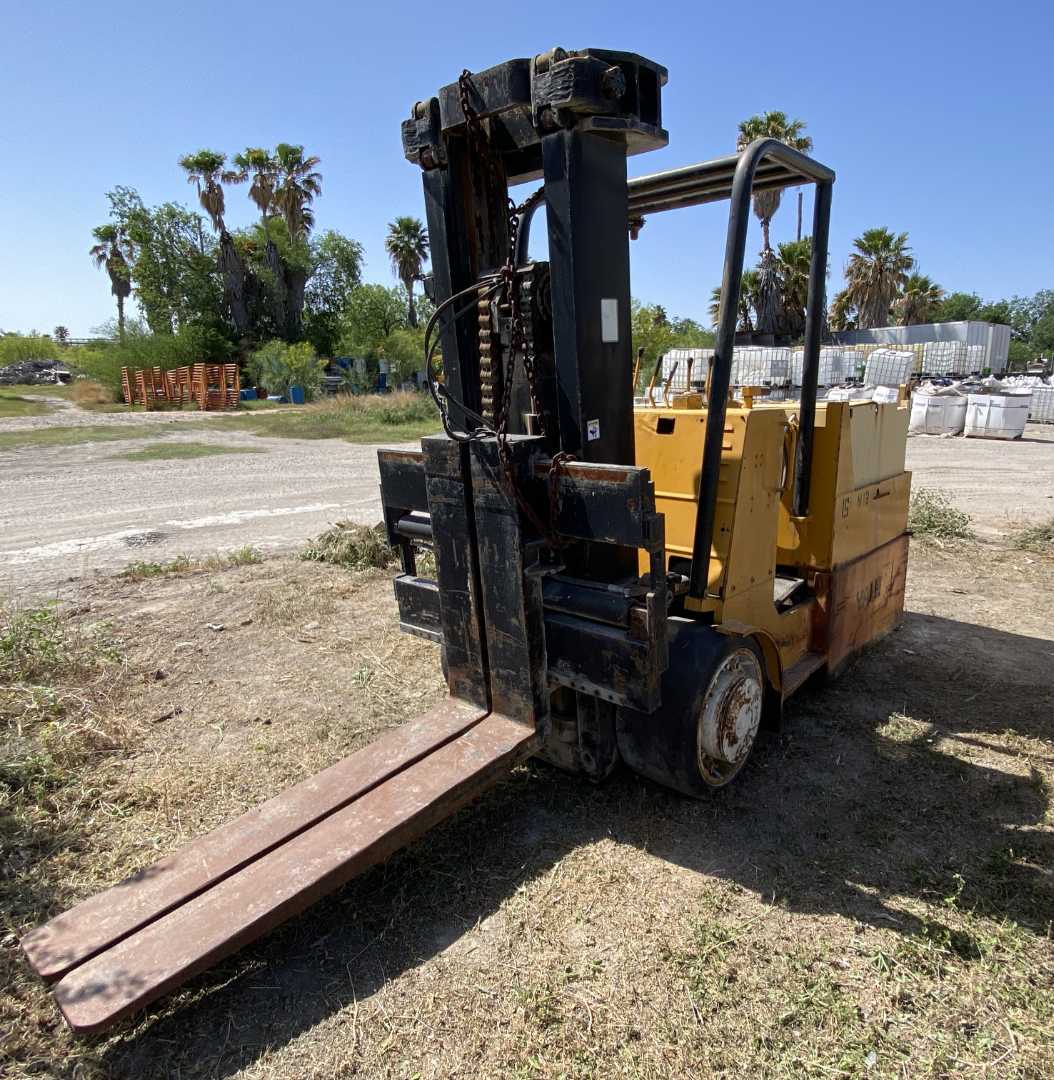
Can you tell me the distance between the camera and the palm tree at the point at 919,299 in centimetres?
4545

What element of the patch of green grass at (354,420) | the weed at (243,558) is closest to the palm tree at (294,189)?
the patch of green grass at (354,420)

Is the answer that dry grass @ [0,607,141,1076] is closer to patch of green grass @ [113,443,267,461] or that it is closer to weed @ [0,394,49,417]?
patch of green grass @ [113,443,267,461]

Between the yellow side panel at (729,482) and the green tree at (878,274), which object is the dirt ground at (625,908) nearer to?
the yellow side panel at (729,482)

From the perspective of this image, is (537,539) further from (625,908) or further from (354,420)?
(354,420)

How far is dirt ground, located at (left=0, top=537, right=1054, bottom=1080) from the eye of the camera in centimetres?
228

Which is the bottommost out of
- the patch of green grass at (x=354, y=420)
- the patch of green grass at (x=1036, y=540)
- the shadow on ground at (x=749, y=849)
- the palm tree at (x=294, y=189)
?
the shadow on ground at (x=749, y=849)

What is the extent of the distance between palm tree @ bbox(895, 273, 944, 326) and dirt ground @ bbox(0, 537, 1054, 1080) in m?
48.6

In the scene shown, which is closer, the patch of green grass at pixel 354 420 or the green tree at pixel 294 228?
the patch of green grass at pixel 354 420

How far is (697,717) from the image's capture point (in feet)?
10.3

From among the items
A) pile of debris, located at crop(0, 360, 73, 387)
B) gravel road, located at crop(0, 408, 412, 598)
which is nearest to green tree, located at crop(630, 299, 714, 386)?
gravel road, located at crop(0, 408, 412, 598)

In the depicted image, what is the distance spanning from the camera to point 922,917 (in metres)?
2.79

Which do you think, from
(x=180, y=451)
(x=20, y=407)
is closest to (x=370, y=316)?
(x=20, y=407)

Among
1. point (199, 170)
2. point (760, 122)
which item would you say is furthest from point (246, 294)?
point (760, 122)

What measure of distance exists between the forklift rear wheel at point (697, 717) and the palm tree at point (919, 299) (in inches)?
1952
